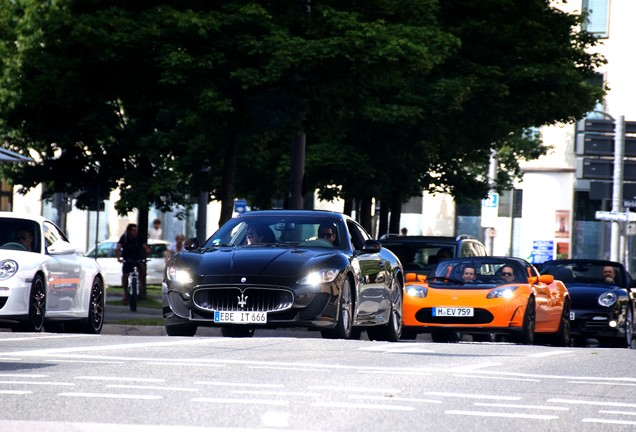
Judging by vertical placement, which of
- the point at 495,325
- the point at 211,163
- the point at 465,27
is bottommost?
the point at 495,325

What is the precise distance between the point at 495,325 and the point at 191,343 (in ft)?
28.6

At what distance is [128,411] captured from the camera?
9125 mm

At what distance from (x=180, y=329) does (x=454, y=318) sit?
5.69 metres

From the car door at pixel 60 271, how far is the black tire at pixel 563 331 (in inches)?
337

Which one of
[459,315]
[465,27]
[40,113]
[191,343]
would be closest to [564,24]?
[465,27]

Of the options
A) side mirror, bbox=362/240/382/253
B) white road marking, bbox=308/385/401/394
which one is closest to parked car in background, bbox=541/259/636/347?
side mirror, bbox=362/240/382/253

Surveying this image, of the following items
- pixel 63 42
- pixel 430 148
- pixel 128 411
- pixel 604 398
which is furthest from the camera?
pixel 430 148

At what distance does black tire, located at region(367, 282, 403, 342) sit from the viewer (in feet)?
68.2

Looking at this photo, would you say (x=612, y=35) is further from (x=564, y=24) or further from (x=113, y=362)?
(x=113, y=362)

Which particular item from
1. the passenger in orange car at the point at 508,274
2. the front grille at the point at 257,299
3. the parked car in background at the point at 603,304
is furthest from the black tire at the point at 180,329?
the parked car in background at the point at 603,304

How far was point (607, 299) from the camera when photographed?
1091 inches

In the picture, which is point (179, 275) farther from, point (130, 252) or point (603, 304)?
point (130, 252)

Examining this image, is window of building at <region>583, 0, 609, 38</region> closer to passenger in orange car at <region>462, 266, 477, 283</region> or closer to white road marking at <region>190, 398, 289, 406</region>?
passenger in orange car at <region>462, 266, 477, 283</region>

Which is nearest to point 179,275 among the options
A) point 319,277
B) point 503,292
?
point 319,277
